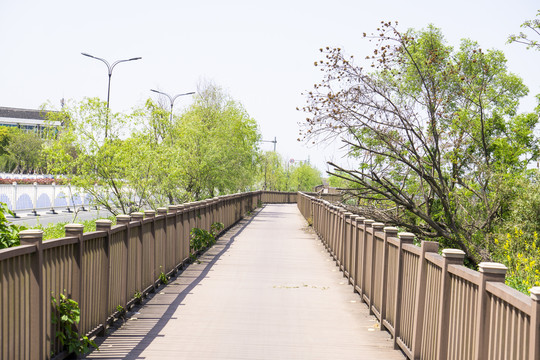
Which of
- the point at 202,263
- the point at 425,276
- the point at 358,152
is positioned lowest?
the point at 202,263

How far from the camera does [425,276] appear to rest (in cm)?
654

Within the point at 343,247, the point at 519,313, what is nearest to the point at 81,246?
the point at 519,313

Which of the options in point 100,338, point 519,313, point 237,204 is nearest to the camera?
point 519,313

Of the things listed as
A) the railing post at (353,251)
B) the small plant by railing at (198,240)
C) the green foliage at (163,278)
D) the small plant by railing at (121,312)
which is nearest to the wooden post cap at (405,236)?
the small plant by railing at (121,312)

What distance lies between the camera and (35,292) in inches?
212

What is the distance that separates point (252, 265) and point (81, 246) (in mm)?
9577

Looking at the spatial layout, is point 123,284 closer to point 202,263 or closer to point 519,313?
point 519,313

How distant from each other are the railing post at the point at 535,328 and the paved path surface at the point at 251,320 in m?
3.94

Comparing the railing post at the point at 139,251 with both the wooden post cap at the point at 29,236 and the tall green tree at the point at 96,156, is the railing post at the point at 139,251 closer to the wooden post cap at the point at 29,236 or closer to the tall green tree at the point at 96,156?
the wooden post cap at the point at 29,236

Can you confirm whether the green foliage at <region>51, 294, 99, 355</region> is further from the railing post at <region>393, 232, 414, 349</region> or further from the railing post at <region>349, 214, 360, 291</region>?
the railing post at <region>349, 214, 360, 291</region>

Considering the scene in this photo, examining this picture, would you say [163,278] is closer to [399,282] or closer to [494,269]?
[399,282]

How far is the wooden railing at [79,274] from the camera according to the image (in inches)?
197

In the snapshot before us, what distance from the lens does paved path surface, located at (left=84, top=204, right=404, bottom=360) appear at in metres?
7.36

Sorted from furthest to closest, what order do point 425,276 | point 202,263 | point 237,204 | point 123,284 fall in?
1. point 237,204
2. point 202,263
3. point 123,284
4. point 425,276
